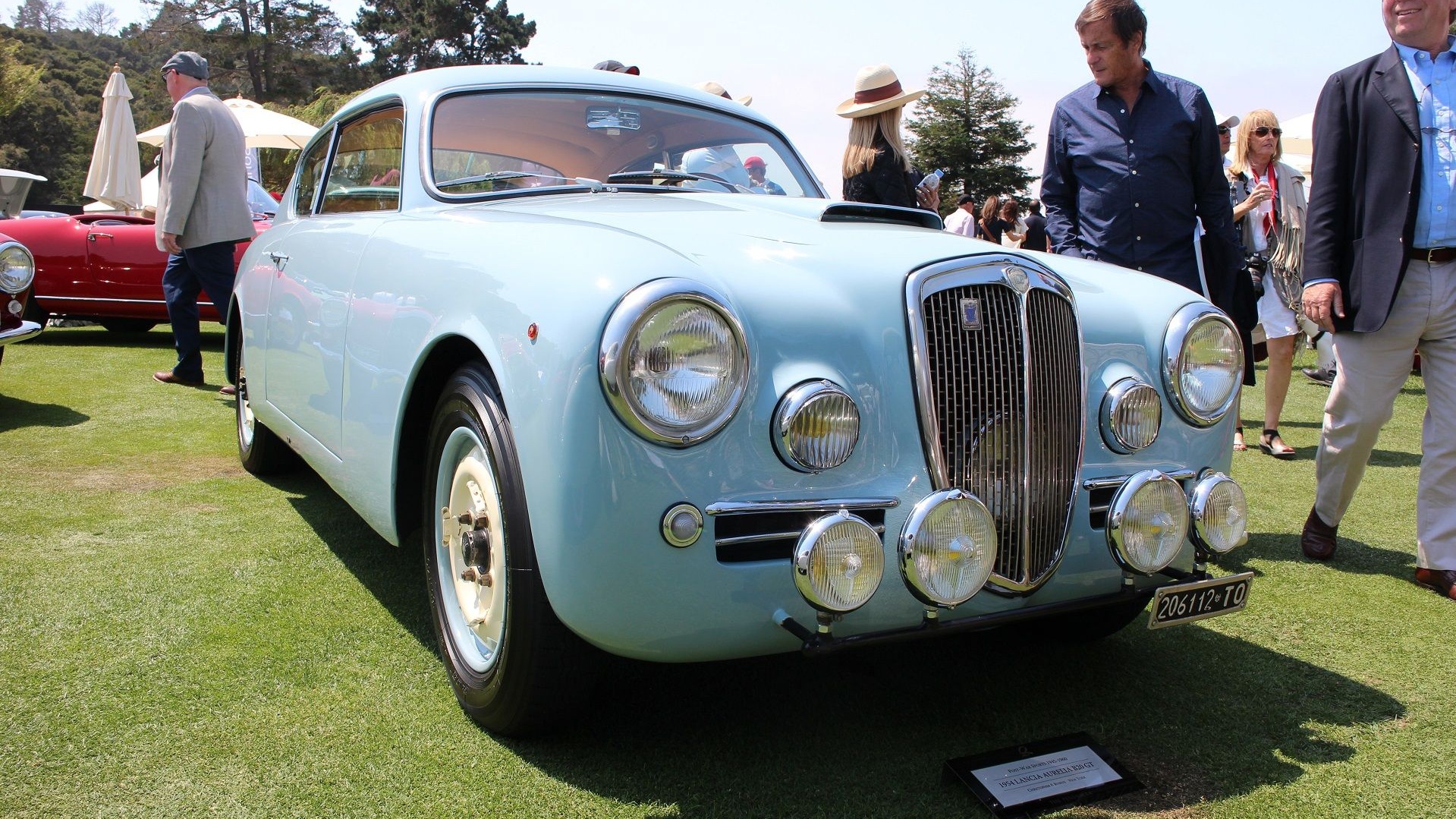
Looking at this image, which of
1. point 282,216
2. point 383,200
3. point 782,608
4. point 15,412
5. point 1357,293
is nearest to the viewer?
point 782,608

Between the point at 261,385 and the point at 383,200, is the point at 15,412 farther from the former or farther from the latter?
the point at 383,200

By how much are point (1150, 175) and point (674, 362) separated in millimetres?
2441

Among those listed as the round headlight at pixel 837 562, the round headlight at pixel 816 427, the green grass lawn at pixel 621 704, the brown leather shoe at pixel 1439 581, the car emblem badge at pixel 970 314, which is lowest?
the green grass lawn at pixel 621 704

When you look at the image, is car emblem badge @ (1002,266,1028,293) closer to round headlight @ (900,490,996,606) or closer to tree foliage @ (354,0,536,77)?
round headlight @ (900,490,996,606)

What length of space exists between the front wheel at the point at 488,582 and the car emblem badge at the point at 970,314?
0.95 m

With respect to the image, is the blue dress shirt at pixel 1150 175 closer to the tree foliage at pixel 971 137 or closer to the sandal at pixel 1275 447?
the sandal at pixel 1275 447

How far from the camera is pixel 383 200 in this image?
10.7 feet

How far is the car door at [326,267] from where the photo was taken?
301 centimetres

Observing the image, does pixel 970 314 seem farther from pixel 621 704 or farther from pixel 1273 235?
pixel 1273 235

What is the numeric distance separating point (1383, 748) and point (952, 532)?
1.24m

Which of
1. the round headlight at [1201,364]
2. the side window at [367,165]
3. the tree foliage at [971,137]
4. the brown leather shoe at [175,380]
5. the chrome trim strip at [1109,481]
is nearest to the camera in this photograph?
the chrome trim strip at [1109,481]

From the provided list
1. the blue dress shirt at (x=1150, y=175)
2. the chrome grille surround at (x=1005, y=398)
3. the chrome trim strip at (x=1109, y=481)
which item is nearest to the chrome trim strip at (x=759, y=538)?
the chrome grille surround at (x=1005, y=398)

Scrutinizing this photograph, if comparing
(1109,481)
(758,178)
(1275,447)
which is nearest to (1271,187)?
(1275,447)

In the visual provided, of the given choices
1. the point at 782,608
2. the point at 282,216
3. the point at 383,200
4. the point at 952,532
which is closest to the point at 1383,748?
the point at 952,532
